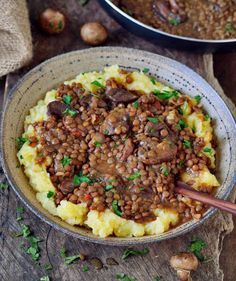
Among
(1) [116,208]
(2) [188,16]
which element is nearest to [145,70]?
(2) [188,16]

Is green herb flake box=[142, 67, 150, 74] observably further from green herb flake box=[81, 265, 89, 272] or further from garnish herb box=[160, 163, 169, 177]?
green herb flake box=[81, 265, 89, 272]

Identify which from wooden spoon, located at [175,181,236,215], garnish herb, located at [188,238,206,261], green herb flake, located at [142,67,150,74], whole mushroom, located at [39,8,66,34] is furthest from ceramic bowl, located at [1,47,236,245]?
whole mushroom, located at [39,8,66,34]

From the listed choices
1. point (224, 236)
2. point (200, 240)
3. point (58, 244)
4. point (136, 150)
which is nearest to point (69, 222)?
point (58, 244)

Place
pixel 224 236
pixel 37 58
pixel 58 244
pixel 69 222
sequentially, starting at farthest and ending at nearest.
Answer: pixel 37 58 → pixel 224 236 → pixel 58 244 → pixel 69 222

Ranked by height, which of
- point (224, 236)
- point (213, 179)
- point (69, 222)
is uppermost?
point (213, 179)

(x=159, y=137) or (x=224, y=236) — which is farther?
(x=224, y=236)

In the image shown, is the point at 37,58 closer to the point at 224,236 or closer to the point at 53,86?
the point at 53,86
